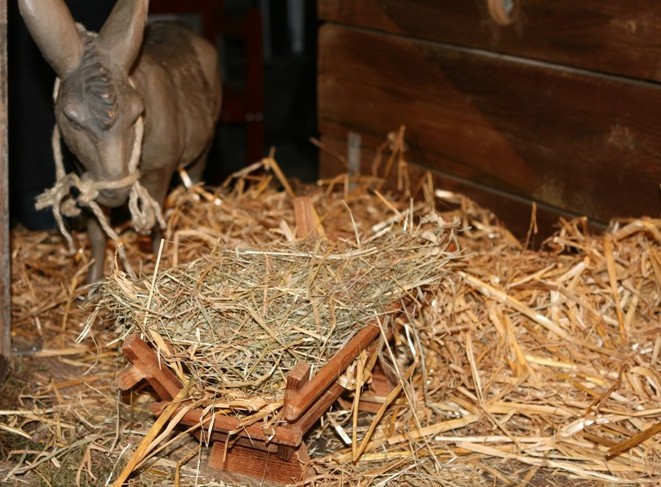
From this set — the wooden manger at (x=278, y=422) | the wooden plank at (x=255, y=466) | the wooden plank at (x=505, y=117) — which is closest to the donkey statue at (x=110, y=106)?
the wooden manger at (x=278, y=422)

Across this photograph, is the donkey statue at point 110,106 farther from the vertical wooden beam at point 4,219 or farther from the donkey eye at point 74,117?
the vertical wooden beam at point 4,219

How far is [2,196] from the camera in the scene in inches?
112

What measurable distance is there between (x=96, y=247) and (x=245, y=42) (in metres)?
2.31

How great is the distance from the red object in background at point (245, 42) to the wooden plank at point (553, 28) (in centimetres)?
146

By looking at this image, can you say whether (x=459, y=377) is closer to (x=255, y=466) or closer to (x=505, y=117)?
(x=255, y=466)

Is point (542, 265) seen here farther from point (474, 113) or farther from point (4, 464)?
point (4, 464)

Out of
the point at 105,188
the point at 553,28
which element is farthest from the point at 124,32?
the point at 553,28

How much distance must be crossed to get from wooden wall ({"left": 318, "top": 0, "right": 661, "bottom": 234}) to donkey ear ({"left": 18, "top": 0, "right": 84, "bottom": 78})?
1.36 m

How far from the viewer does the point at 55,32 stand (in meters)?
2.73

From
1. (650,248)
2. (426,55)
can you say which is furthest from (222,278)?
(426,55)

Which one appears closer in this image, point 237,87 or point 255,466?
point 255,466

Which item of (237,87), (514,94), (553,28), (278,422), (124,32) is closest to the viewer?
(278,422)

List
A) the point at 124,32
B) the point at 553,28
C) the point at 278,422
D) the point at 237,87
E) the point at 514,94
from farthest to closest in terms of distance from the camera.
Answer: the point at 237,87 → the point at 514,94 → the point at 553,28 → the point at 124,32 → the point at 278,422

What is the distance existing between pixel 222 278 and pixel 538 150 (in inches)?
52.4
